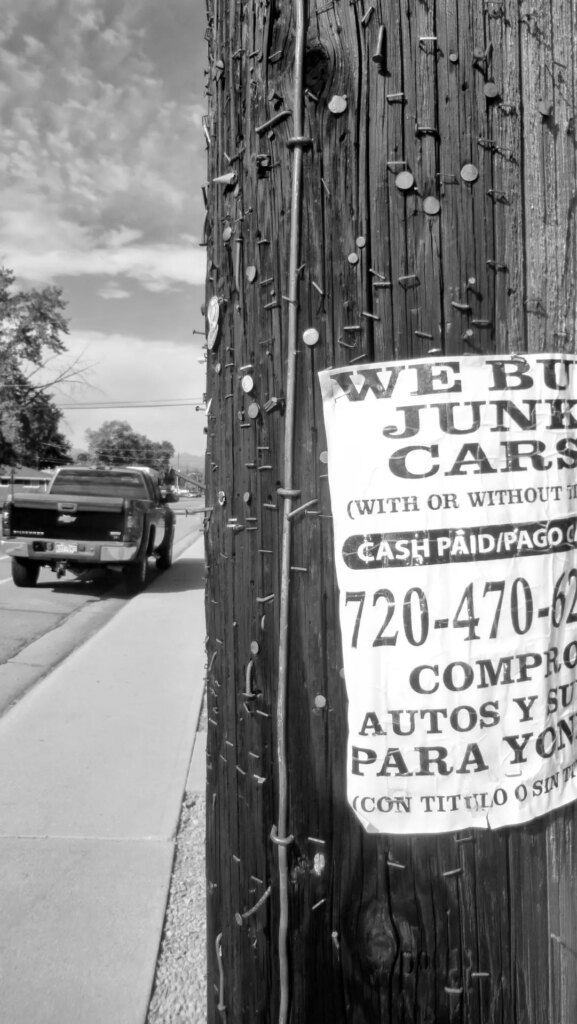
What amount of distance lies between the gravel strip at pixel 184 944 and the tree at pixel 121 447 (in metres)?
125

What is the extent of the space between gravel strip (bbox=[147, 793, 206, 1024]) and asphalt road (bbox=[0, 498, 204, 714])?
84.1 inches

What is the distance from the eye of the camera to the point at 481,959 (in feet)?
5.23

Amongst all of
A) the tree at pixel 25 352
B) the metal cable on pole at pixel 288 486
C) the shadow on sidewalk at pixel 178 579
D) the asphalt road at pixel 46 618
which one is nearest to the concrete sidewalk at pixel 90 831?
the asphalt road at pixel 46 618

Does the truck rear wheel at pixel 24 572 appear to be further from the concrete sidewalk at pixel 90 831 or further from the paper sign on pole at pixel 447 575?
the paper sign on pole at pixel 447 575

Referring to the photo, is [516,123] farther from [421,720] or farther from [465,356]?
[421,720]

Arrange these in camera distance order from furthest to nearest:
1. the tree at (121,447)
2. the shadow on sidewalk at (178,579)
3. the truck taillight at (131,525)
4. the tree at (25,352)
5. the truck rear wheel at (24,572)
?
the tree at (121,447), the tree at (25,352), the shadow on sidewalk at (178,579), the truck rear wheel at (24,572), the truck taillight at (131,525)

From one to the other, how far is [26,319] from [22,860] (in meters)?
52.4

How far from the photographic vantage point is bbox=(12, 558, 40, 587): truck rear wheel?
530 inches

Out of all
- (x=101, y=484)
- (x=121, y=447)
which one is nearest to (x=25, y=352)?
(x=101, y=484)

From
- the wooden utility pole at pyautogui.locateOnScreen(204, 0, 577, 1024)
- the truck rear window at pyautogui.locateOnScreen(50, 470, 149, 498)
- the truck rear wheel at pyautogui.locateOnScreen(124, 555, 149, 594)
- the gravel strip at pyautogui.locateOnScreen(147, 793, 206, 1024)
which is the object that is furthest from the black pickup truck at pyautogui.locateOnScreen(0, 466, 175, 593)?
the wooden utility pole at pyautogui.locateOnScreen(204, 0, 577, 1024)

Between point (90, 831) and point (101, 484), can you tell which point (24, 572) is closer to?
point (101, 484)

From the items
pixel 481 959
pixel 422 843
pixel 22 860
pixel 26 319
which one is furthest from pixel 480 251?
pixel 26 319

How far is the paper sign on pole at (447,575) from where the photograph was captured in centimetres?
157

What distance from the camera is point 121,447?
133m
